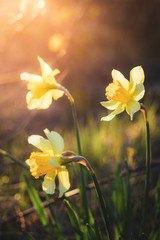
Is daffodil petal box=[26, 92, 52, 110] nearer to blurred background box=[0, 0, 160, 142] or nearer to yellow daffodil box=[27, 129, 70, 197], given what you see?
yellow daffodil box=[27, 129, 70, 197]

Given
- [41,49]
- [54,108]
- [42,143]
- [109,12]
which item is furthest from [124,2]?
[42,143]

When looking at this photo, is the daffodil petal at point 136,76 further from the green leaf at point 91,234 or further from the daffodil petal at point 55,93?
the green leaf at point 91,234

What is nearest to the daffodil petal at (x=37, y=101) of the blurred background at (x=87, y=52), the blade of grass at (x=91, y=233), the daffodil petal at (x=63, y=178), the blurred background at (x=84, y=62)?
the daffodil petal at (x=63, y=178)

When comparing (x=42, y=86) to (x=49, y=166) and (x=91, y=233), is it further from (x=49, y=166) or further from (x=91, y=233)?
(x=91, y=233)

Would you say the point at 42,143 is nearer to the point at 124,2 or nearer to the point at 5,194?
the point at 5,194

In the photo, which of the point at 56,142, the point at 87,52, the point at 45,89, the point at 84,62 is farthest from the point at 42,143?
the point at 87,52

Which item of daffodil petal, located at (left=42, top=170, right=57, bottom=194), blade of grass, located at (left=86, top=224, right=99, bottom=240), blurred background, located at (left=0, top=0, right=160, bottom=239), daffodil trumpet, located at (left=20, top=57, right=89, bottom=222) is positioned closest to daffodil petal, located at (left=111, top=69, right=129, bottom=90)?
daffodil trumpet, located at (left=20, top=57, right=89, bottom=222)
